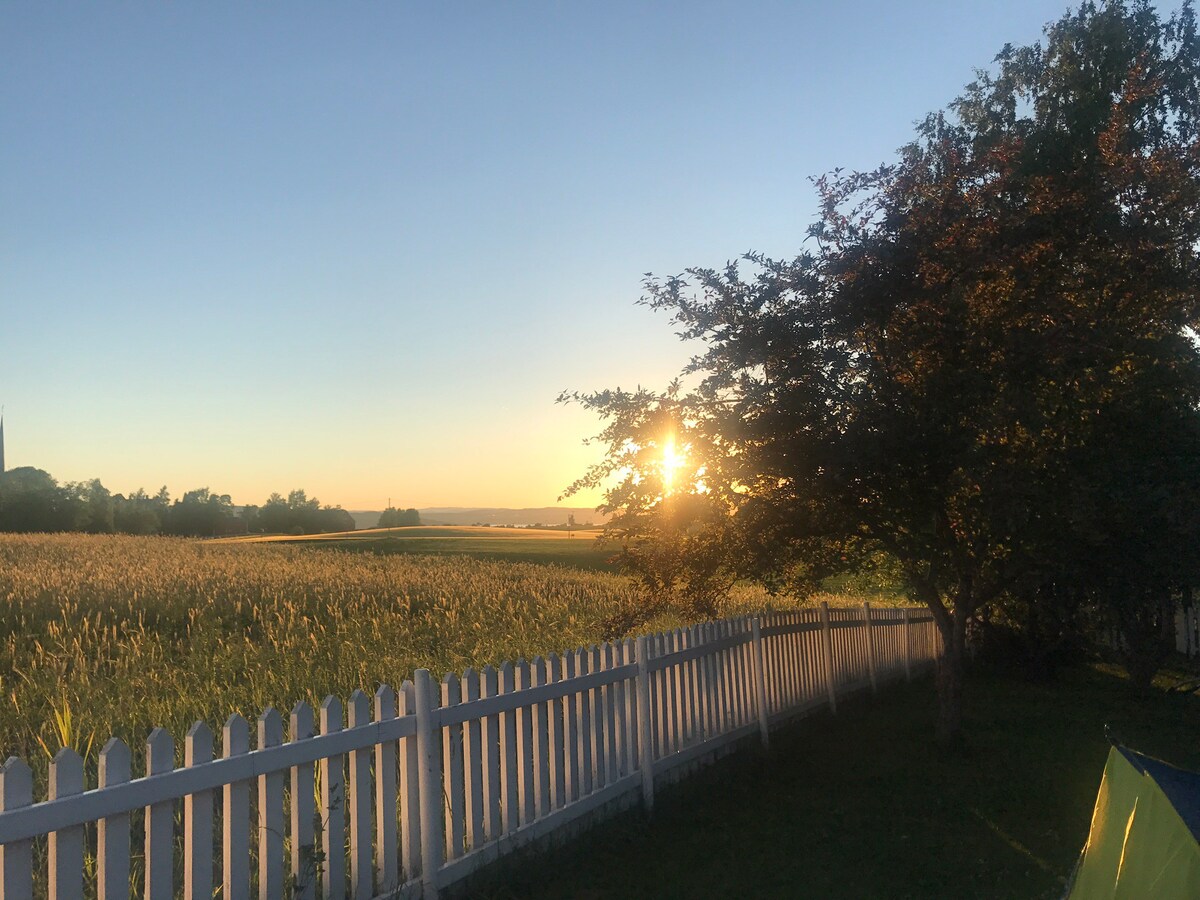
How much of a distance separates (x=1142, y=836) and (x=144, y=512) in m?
111

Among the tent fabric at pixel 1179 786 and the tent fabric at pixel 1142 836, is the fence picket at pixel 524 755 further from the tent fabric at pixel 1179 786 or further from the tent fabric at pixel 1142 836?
the tent fabric at pixel 1179 786

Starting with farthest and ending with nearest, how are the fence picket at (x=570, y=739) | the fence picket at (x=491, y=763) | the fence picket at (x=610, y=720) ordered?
the fence picket at (x=610, y=720)
the fence picket at (x=570, y=739)
the fence picket at (x=491, y=763)

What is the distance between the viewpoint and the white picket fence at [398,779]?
3.65 metres

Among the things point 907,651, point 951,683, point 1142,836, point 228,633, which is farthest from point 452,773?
point 907,651

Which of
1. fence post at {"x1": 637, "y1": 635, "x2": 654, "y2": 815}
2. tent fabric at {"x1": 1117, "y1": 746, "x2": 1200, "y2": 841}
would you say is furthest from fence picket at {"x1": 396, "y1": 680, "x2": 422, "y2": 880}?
tent fabric at {"x1": 1117, "y1": 746, "x2": 1200, "y2": 841}

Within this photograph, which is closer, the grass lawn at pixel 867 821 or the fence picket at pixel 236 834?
the fence picket at pixel 236 834

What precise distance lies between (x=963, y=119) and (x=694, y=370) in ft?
53.2

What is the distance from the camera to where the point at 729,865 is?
649 cm

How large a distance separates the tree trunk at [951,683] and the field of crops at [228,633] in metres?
3.59

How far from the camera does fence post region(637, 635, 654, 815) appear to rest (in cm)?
765

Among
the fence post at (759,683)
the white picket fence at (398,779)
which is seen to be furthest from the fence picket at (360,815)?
the fence post at (759,683)

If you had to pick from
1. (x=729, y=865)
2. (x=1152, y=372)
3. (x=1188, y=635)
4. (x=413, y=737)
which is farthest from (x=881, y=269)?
(x=1188, y=635)

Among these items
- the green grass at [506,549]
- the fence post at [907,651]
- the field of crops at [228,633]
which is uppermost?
the field of crops at [228,633]

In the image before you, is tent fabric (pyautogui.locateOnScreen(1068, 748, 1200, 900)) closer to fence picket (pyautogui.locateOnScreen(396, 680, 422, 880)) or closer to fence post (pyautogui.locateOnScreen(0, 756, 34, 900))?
fence picket (pyautogui.locateOnScreen(396, 680, 422, 880))
